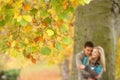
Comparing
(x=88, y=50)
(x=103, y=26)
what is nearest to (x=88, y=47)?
(x=88, y=50)

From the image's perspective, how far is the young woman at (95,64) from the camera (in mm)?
10898

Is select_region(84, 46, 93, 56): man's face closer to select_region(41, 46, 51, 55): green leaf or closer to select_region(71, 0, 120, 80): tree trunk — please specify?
select_region(71, 0, 120, 80): tree trunk

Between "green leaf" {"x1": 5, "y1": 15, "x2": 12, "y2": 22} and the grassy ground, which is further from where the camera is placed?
the grassy ground

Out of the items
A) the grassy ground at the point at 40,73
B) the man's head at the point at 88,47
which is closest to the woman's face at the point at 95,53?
the man's head at the point at 88,47

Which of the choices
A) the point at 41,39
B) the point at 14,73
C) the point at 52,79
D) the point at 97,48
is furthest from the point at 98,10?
the point at 52,79

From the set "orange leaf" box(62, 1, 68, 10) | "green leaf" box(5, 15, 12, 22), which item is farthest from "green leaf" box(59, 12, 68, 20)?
"green leaf" box(5, 15, 12, 22)

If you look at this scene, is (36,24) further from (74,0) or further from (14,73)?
(14,73)

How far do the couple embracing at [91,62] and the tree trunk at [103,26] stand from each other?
12.5 inches

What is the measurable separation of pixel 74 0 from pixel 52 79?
50.8 m

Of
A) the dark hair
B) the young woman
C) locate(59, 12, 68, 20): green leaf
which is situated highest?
locate(59, 12, 68, 20): green leaf

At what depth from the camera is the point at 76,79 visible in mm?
11898

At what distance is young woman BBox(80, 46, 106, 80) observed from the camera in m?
10.9

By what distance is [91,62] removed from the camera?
35.9ft

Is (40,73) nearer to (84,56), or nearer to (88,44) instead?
(84,56)
